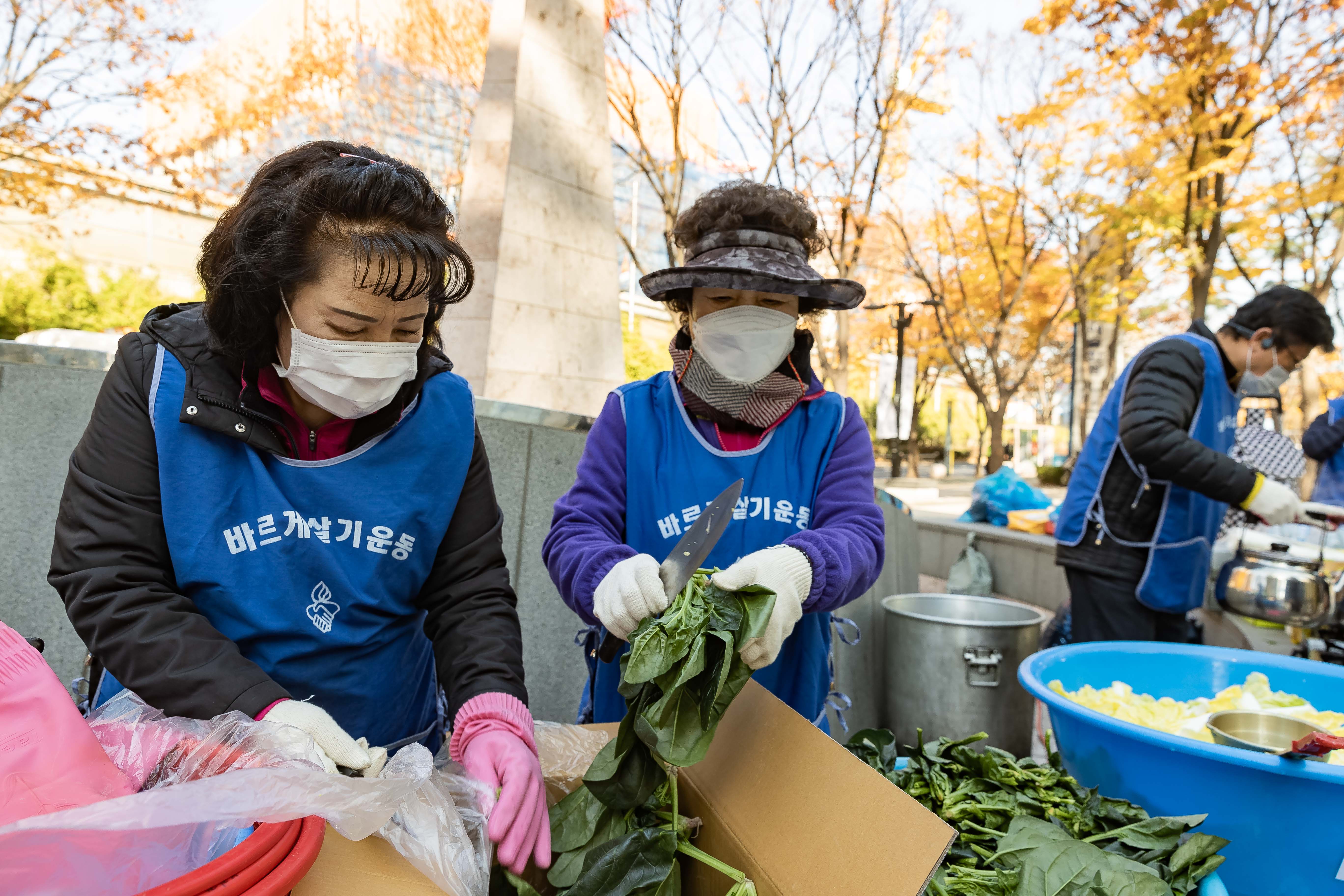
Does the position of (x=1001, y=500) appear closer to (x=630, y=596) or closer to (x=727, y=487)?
(x=727, y=487)

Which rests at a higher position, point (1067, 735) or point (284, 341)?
point (284, 341)

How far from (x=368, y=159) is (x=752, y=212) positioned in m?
0.90

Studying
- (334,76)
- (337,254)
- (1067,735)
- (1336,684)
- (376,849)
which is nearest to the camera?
(376,849)

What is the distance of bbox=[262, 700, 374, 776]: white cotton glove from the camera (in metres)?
1.14

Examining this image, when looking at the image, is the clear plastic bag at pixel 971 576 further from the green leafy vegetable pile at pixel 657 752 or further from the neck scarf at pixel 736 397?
the green leafy vegetable pile at pixel 657 752

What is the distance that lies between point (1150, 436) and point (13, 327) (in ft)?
47.5

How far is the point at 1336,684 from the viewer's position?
5.81ft

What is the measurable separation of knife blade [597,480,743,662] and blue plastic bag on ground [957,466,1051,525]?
690cm

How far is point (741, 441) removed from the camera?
6.39ft

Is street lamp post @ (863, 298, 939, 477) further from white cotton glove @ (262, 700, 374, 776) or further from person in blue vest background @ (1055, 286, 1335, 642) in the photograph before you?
white cotton glove @ (262, 700, 374, 776)

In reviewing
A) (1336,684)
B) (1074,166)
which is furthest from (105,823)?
(1074,166)

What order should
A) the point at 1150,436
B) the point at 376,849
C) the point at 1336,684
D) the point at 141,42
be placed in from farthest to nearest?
the point at 141,42 → the point at 1150,436 → the point at 1336,684 → the point at 376,849

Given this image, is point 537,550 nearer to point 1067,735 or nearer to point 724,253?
point 724,253

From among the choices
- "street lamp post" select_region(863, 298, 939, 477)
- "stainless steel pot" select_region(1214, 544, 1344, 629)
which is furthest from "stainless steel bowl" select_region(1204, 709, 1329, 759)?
"street lamp post" select_region(863, 298, 939, 477)
